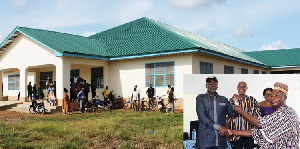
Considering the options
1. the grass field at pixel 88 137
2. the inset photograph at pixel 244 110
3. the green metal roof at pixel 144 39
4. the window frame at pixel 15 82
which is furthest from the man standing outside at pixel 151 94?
the window frame at pixel 15 82

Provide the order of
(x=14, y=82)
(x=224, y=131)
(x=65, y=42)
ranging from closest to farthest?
1. (x=224, y=131)
2. (x=65, y=42)
3. (x=14, y=82)

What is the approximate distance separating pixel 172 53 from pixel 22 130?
9.02 metres

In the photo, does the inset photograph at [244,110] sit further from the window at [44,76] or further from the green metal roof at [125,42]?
the window at [44,76]

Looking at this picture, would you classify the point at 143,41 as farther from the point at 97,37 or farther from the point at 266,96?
the point at 266,96

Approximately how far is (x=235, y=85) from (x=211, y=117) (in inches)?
37.8

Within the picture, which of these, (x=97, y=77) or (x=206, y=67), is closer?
(x=206, y=67)

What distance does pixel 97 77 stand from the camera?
2033 centimetres

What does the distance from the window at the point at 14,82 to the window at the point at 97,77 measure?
7804mm

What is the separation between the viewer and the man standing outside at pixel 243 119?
4.71 metres

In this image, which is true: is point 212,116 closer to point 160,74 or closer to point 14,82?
point 160,74

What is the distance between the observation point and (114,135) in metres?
8.88

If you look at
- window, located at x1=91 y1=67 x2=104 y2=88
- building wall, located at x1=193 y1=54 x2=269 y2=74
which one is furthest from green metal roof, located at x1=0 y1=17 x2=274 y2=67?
window, located at x1=91 y1=67 x2=104 y2=88

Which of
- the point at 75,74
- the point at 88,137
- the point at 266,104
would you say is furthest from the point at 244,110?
the point at 75,74

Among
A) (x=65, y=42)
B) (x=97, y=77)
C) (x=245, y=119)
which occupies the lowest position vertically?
(x=245, y=119)
